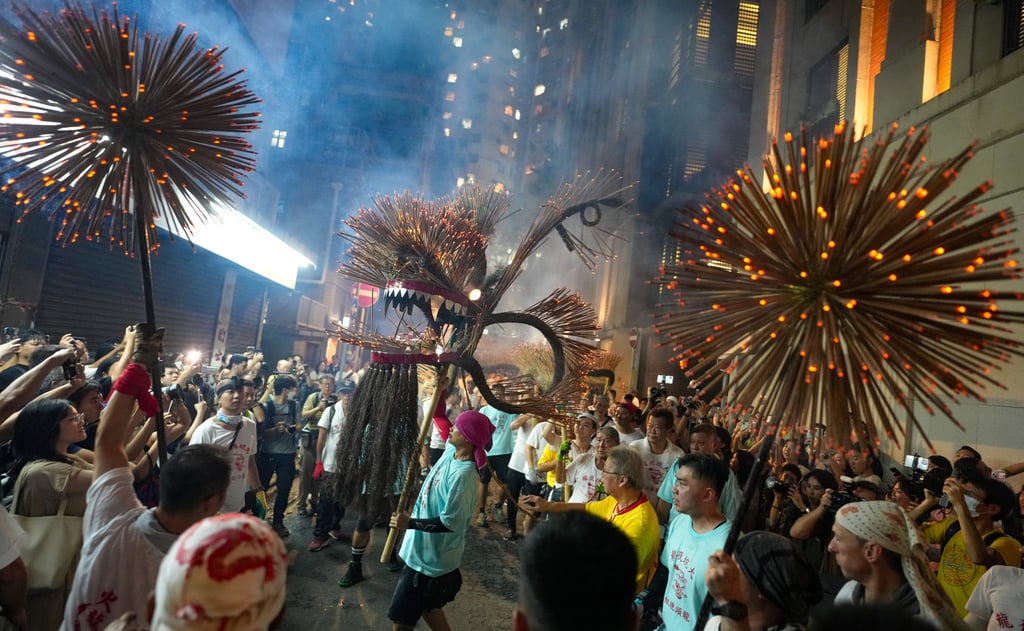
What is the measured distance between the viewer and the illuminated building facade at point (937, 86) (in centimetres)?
736

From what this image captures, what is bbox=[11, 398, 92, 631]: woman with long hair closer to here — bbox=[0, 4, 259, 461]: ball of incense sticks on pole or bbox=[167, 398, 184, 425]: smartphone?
bbox=[0, 4, 259, 461]: ball of incense sticks on pole

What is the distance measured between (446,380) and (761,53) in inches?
622

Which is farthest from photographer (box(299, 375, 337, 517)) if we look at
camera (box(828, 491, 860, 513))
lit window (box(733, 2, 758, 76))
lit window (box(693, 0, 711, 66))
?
lit window (box(733, 2, 758, 76))

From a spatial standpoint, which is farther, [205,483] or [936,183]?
[205,483]

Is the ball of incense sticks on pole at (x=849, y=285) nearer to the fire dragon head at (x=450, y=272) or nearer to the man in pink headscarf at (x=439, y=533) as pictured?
the fire dragon head at (x=450, y=272)

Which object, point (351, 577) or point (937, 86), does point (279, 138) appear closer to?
point (937, 86)

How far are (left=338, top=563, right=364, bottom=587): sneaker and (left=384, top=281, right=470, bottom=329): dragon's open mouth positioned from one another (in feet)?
10.4

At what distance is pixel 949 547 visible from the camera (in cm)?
382

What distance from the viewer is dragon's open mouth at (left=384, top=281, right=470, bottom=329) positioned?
14.2 ft

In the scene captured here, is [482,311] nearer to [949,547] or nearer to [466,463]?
[466,463]

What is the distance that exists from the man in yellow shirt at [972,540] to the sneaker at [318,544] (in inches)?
249

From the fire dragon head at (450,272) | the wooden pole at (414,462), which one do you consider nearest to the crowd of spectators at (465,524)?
the wooden pole at (414,462)

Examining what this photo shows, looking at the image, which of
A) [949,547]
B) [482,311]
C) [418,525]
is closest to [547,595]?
[418,525]

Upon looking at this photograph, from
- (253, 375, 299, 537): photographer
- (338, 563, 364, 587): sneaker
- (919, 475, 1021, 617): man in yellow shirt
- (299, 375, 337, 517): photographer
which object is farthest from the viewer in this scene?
(299, 375, 337, 517): photographer
